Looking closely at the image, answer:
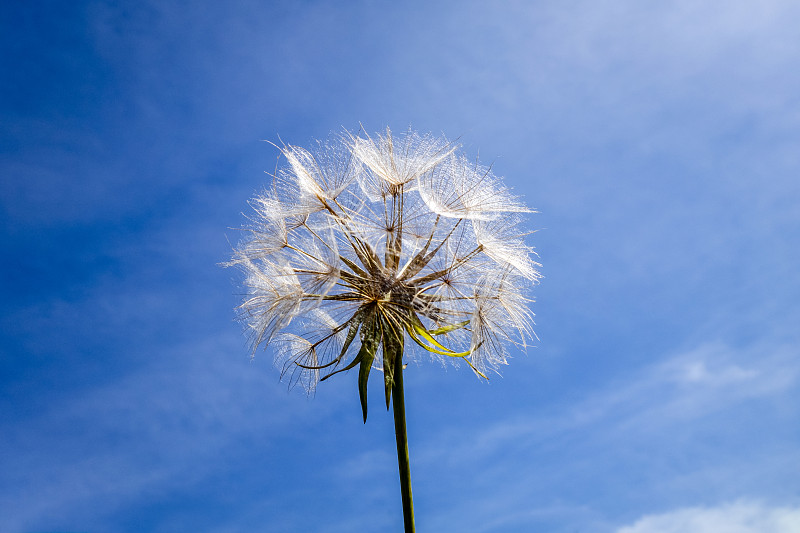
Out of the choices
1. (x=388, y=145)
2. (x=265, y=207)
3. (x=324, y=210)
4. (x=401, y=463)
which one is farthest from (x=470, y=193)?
(x=401, y=463)

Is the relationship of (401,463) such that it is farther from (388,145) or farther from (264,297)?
(388,145)

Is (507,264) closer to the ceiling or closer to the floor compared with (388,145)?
closer to the floor

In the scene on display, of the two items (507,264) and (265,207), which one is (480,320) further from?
(265,207)

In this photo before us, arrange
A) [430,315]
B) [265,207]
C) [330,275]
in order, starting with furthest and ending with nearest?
1. [265,207]
2. [430,315]
3. [330,275]

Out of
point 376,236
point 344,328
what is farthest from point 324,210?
point 344,328

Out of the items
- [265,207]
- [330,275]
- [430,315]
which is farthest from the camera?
[265,207]

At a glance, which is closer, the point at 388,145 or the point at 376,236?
the point at 376,236

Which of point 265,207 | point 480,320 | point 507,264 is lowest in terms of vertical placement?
point 480,320
